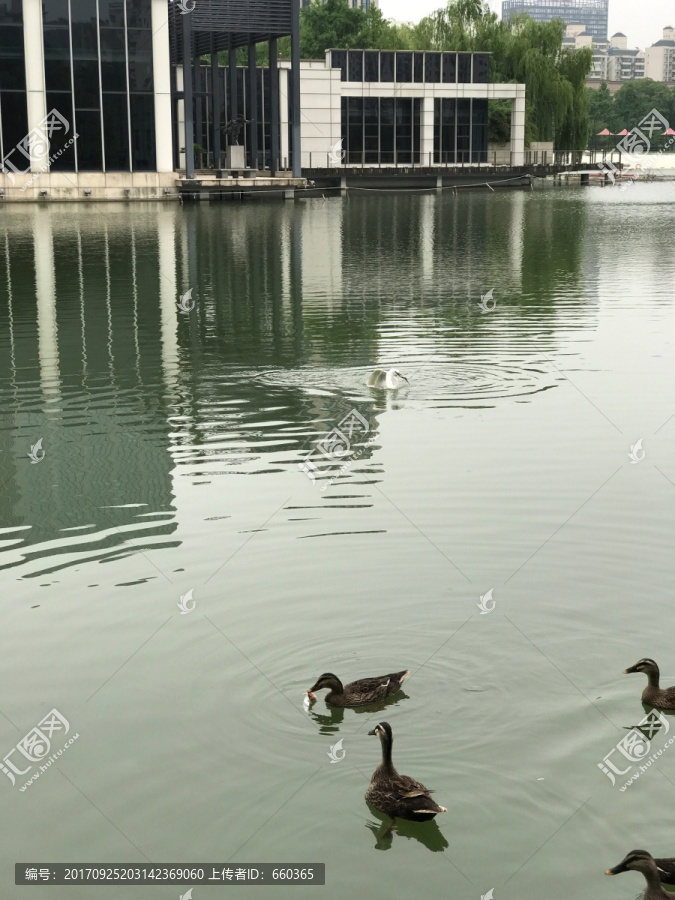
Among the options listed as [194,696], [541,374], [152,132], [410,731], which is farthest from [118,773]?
[152,132]

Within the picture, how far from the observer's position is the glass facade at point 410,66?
74.2 m

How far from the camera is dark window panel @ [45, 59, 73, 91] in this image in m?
50.2

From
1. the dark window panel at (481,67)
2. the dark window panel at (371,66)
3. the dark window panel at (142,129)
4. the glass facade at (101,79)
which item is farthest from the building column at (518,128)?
the glass facade at (101,79)

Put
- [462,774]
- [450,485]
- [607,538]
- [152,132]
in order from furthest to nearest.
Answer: [152,132], [450,485], [607,538], [462,774]

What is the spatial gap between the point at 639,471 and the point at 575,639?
3868 mm

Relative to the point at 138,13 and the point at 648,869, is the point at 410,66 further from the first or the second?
the point at 648,869

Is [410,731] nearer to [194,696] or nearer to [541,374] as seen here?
[194,696]

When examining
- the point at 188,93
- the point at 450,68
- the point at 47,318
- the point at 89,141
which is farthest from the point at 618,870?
the point at 450,68

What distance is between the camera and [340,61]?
2911 inches

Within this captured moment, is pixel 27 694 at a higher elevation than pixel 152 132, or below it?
below

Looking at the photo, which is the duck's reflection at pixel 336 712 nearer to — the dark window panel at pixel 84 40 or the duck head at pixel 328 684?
the duck head at pixel 328 684

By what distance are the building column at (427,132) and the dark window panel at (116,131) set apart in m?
28.5

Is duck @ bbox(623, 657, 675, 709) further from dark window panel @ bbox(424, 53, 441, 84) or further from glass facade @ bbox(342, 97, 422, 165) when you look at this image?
dark window panel @ bbox(424, 53, 441, 84)

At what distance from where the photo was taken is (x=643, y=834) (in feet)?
17.9
